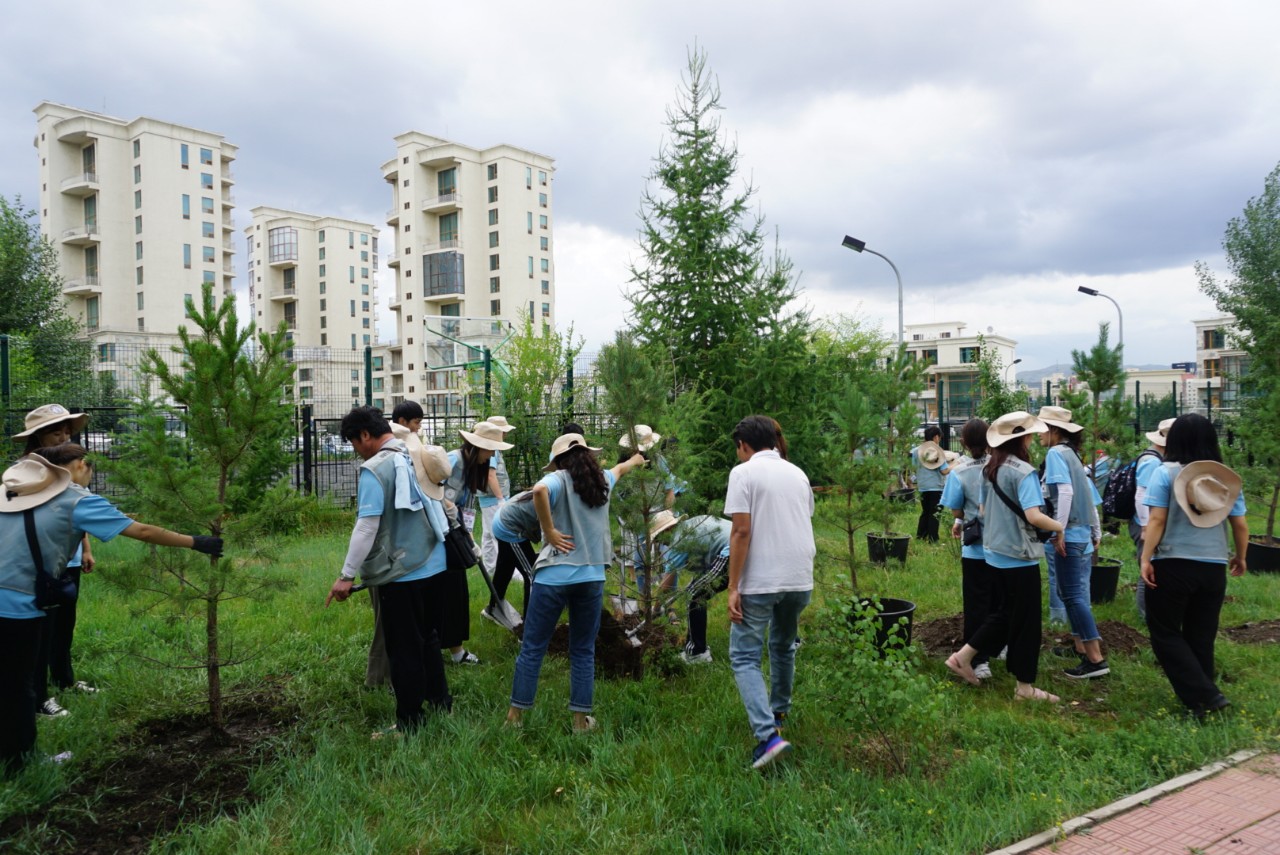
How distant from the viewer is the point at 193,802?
13.9 feet

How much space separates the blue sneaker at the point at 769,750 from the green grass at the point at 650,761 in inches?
3.3

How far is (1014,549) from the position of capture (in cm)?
569

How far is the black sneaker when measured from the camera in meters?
6.11

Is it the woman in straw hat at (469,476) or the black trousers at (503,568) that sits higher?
the woman in straw hat at (469,476)

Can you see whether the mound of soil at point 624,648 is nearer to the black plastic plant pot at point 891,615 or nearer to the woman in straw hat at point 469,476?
the woman in straw hat at point 469,476

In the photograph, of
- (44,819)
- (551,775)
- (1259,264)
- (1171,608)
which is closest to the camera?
(44,819)

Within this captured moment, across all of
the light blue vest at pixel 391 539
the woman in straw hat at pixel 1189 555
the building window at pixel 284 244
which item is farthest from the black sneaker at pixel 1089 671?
the building window at pixel 284 244

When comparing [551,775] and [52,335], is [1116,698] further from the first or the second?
[52,335]

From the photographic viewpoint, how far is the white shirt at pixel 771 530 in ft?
15.0

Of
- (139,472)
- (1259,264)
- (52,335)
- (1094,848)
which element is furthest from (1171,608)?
(1259,264)

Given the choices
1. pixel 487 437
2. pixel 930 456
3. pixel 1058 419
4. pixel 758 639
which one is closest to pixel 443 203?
pixel 930 456

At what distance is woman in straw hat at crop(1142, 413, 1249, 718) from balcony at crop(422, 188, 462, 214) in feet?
241

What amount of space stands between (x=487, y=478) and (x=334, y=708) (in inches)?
86.5

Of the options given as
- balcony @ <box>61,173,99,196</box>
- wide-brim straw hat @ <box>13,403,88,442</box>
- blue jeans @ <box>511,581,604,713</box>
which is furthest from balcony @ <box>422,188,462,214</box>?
blue jeans @ <box>511,581,604,713</box>
